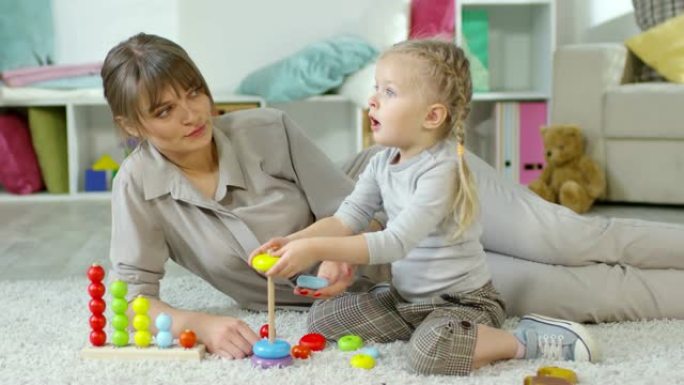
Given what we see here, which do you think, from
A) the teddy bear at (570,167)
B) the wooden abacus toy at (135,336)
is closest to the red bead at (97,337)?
the wooden abacus toy at (135,336)

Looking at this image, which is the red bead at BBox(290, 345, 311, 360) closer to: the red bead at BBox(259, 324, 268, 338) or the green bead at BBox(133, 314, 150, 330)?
the red bead at BBox(259, 324, 268, 338)

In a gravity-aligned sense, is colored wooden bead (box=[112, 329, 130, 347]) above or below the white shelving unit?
below

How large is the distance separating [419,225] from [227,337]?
1.13 feet

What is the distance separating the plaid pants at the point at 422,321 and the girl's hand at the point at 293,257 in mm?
208

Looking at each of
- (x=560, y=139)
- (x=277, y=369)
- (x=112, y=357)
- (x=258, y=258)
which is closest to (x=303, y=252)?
(x=258, y=258)

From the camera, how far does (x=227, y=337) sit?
4.53 ft

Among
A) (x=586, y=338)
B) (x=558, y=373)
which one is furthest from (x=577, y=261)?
(x=558, y=373)

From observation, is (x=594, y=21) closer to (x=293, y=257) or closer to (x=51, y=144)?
(x=51, y=144)

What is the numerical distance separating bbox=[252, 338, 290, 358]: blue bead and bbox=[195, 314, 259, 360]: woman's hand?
0.05m

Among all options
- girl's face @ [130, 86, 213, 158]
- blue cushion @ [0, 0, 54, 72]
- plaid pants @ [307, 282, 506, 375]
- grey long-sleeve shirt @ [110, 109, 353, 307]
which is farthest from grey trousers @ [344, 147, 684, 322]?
blue cushion @ [0, 0, 54, 72]

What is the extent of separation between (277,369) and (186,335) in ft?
0.55

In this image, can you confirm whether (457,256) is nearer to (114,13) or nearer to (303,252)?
(303,252)

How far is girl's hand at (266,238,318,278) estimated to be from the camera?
1223 millimetres

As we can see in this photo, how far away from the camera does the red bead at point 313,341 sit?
1.41m
